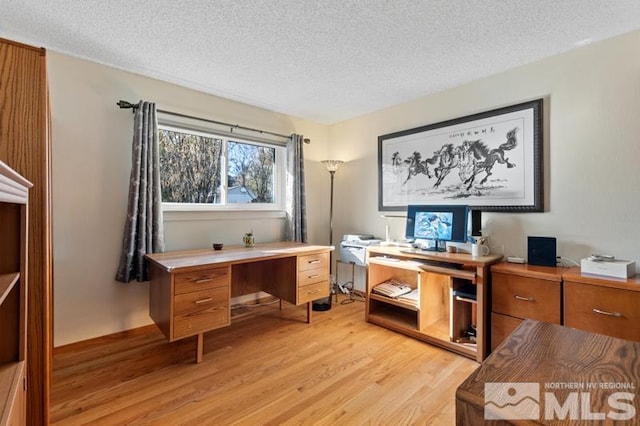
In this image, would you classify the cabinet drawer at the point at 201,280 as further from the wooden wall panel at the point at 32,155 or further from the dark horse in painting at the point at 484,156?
the dark horse in painting at the point at 484,156

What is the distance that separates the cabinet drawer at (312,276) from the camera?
260cm

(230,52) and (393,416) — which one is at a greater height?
(230,52)

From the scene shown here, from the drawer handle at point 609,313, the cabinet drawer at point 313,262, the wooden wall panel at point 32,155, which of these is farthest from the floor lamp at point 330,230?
the wooden wall panel at point 32,155

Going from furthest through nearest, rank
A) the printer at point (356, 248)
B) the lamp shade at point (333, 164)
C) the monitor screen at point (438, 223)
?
the lamp shade at point (333, 164)
the printer at point (356, 248)
the monitor screen at point (438, 223)

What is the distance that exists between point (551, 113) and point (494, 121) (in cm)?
38

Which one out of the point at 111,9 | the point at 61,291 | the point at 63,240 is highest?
the point at 111,9

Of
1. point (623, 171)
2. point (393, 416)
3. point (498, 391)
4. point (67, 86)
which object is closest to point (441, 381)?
point (393, 416)

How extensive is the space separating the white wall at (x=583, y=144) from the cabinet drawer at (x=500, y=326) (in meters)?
0.61

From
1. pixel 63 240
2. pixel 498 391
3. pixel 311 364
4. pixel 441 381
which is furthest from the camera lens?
pixel 63 240

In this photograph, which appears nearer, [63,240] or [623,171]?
[623,171]

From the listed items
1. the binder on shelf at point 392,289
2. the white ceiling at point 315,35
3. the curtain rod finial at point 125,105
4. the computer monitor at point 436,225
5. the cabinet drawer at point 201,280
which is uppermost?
the white ceiling at point 315,35

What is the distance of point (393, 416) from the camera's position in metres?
1.53

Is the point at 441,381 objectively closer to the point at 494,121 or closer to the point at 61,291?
the point at 494,121

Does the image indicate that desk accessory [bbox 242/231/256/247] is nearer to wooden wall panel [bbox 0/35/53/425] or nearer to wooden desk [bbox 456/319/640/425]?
wooden wall panel [bbox 0/35/53/425]
